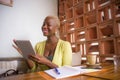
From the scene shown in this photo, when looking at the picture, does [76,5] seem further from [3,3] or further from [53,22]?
[3,3]

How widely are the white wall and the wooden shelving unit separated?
1.45ft

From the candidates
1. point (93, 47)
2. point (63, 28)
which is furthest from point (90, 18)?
point (63, 28)

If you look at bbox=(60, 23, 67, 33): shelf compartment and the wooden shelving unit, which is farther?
bbox=(60, 23, 67, 33): shelf compartment

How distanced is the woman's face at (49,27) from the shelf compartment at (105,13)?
74 centimetres

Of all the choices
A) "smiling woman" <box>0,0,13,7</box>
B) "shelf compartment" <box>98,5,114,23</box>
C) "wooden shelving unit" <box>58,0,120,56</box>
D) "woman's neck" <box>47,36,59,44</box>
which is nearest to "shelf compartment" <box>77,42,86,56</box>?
"wooden shelving unit" <box>58,0,120,56</box>

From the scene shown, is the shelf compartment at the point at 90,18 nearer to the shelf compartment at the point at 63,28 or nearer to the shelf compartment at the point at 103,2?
the shelf compartment at the point at 103,2

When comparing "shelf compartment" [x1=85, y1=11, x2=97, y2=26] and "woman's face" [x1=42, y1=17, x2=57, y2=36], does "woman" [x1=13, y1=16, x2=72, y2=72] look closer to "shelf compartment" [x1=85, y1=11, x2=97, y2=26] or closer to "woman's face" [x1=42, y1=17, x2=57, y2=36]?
"woman's face" [x1=42, y1=17, x2=57, y2=36]

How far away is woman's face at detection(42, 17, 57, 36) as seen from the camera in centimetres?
138

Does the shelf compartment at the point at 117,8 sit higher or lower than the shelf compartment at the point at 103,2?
lower

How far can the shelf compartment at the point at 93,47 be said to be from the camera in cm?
189

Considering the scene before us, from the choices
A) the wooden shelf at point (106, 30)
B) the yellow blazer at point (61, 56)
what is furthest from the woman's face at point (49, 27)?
the wooden shelf at point (106, 30)

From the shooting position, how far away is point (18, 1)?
2.27 metres

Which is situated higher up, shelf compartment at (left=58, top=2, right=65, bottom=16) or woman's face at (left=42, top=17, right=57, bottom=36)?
shelf compartment at (left=58, top=2, right=65, bottom=16)

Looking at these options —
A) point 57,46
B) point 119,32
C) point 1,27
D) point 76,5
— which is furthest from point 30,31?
point 119,32
